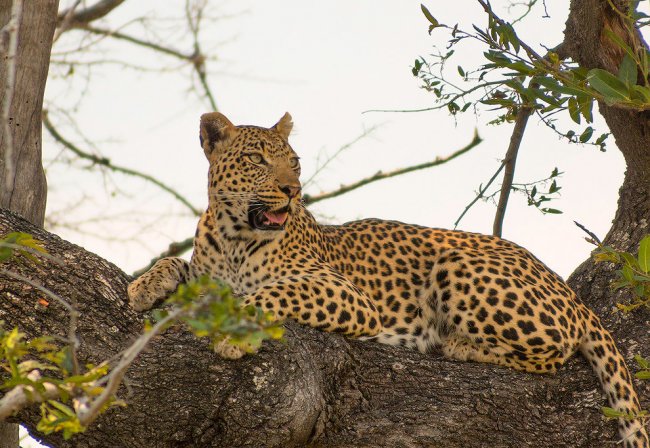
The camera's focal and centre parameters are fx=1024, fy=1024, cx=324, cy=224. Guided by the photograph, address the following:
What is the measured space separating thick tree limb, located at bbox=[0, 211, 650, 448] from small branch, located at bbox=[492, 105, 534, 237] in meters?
2.03

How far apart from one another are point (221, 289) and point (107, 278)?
263 centimetres

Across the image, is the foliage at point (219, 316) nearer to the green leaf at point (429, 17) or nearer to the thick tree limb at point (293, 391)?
the thick tree limb at point (293, 391)

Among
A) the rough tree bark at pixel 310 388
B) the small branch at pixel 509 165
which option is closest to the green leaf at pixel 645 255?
the rough tree bark at pixel 310 388

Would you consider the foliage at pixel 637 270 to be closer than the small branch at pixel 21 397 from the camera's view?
No

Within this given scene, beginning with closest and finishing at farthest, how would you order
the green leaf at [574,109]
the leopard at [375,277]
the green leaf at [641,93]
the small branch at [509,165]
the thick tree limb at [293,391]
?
the green leaf at [641,93], the thick tree limb at [293,391], the green leaf at [574,109], the leopard at [375,277], the small branch at [509,165]

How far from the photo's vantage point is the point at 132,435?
17.4ft

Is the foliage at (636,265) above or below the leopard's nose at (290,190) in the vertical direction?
below

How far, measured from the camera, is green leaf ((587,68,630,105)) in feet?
15.0

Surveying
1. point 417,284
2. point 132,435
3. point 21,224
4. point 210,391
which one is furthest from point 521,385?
point 21,224

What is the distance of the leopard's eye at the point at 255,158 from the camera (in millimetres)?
7352

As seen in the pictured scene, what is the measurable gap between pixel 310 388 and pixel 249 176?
7.28ft

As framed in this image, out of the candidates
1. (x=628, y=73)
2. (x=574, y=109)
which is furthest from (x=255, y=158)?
(x=628, y=73)

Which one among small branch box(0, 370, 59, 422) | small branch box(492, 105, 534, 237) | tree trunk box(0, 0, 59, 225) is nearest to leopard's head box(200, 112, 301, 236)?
tree trunk box(0, 0, 59, 225)

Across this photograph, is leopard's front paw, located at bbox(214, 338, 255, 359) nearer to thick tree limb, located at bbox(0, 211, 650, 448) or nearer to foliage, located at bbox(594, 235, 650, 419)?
thick tree limb, located at bbox(0, 211, 650, 448)
